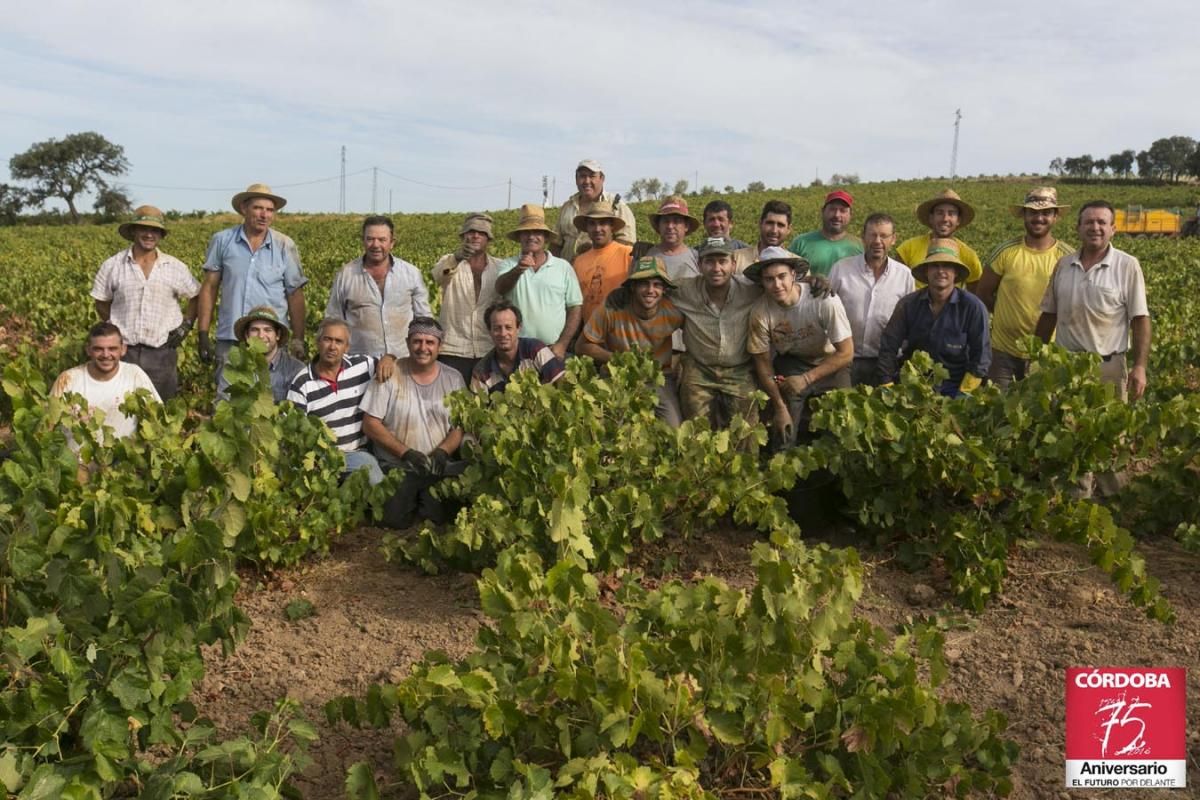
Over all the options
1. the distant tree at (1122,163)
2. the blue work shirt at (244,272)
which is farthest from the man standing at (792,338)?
the distant tree at (1122,163)

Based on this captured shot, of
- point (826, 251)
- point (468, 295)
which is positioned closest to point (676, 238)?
point (826, 251)

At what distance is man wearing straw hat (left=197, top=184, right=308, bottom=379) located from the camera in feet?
20.4

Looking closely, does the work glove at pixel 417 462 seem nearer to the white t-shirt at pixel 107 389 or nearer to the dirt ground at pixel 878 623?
the dirt ground at pixel 878 623

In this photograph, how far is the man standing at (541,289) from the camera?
19.7 feet

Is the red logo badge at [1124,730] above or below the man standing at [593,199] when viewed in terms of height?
below

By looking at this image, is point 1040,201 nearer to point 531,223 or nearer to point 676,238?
point 676,238

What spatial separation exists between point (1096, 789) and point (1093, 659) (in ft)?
2.61

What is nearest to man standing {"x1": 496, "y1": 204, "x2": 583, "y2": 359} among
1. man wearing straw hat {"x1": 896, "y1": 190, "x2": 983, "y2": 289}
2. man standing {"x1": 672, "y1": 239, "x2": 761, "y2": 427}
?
man standing {"x1": 672, "y1": 239, "x2": 761, "y2": 427}

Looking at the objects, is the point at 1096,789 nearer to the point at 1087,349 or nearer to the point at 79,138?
the point at 1087,349

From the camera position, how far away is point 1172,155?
78000 mm

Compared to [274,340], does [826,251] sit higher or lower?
higher

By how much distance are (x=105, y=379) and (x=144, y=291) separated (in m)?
1.16

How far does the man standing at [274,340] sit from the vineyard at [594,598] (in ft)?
3.05

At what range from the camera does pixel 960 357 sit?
5.22m
